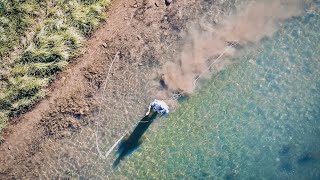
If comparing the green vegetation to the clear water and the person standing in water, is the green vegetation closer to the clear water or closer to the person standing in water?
the person standing in water

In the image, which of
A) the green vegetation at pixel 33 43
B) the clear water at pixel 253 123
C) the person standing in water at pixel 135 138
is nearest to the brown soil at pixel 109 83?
the person standing in water at pixel 135 138

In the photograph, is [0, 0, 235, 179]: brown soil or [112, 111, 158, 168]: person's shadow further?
[112, 111, 158, 168]: person's shadow

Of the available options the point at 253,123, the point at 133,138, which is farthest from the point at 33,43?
the point at 253,123

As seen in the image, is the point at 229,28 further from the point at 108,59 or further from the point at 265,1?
the point at 108,59

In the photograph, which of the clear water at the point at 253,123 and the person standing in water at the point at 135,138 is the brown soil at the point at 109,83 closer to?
the person standing in water at the point at 135,138

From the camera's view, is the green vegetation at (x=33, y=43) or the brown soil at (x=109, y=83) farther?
the brown soil at (x=109, y=83)

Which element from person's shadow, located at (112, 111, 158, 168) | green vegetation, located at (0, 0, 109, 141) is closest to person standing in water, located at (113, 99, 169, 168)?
person's shadow, located at (112, 111, 158, 168)
